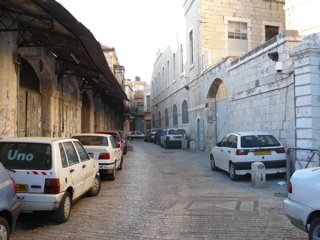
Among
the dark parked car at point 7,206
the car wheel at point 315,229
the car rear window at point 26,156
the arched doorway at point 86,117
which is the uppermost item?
the arched doorway at point 86,117

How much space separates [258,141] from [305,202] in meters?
5.74

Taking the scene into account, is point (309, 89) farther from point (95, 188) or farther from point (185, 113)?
point (185, 113)

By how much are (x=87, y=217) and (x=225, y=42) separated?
702 inches

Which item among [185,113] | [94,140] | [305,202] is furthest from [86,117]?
[305,202]

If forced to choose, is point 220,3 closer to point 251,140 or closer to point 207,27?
point 207,27

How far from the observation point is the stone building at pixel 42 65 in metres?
7.53

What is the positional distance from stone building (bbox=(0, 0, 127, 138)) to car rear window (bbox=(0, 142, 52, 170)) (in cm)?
320

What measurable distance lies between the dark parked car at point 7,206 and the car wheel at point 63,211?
3.52 feet

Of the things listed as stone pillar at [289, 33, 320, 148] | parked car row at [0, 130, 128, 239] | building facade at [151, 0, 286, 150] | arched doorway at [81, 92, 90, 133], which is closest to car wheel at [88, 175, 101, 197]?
parked car row at [0, 130, 128, 239]

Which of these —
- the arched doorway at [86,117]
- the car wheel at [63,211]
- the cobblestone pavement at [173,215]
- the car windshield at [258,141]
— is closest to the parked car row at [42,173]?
the car wheel at [63,211]

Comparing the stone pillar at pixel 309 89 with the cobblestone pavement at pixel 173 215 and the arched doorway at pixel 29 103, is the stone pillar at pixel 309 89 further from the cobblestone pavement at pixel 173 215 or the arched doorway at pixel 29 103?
the arched doorway at pixel 29 103

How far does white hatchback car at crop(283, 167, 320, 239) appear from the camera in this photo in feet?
11.9

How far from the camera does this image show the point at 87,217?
5555 mm

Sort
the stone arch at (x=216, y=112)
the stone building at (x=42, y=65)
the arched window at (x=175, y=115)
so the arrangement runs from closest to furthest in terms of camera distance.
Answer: the stone building at (x=42, y=65) → the stone arch at (x=216, y=112) → the arched window at (x=175, y=115)
